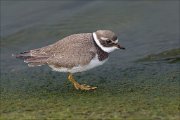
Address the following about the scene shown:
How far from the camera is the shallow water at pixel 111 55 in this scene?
25.1 feet

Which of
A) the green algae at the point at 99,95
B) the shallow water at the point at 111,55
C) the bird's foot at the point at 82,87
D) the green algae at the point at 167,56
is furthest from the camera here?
the green algae at the point at 167,56

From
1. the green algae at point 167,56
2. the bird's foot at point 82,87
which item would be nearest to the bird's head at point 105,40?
the bird's foot at point 82,87

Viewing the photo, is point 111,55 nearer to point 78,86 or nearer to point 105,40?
point 78,86

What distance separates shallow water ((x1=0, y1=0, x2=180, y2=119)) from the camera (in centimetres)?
766

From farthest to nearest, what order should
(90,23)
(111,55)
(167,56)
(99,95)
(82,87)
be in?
(90,23), (111,55), (167,56), (82,87), (99,95)

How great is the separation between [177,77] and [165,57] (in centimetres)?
153

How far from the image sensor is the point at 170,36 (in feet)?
37.8

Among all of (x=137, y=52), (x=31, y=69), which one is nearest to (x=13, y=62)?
(x=31, y=69)

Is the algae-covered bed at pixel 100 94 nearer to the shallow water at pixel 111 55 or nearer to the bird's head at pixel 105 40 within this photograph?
the shallow water at pixel 111 55

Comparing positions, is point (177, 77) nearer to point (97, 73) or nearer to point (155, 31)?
point (97, 73)

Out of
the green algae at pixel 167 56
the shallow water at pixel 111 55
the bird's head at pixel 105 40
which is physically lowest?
the green algae at pixel 167 56

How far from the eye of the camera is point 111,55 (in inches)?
420

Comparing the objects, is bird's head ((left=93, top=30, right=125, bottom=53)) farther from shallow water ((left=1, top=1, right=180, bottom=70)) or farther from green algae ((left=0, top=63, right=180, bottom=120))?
shallow water ((left=1, top=1, right=180, bottom=70))

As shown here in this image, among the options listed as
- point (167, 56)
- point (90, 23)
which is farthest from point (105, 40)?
point (90, 23)
